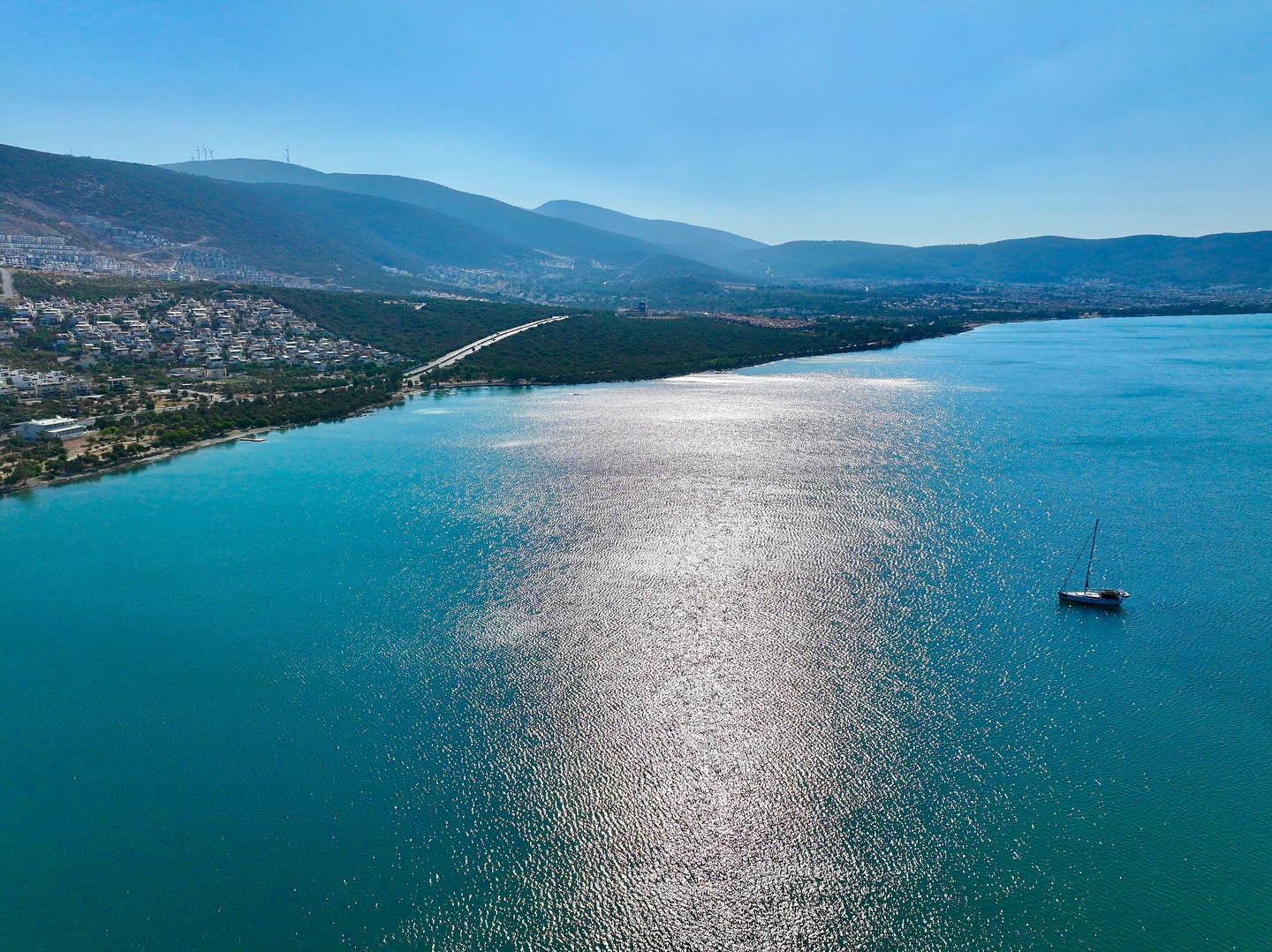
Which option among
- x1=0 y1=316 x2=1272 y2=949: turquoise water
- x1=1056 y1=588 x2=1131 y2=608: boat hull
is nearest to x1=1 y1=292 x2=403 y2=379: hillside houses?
x1=0 y1=316 x2=1272 y2=949: turquoise water

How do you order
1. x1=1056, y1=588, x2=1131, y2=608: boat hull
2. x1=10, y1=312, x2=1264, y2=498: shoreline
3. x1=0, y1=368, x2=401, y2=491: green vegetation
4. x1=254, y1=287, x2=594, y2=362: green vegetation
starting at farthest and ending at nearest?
x1=254, y1=287, x2=594, y2=362: green vegetation < x1=0, y1=368, x2=401, y2=491: green vegetation < x1=10, y1=312, x2=1264, y2=498: shoreline < x1=1056, y1=588, x2=1131, y2=608: boat hull

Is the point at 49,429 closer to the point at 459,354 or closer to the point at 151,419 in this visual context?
the point at 151,419

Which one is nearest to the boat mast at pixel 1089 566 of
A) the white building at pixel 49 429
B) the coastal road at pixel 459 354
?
the white building at pixel 49 429

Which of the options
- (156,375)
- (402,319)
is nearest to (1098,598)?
(156,375)

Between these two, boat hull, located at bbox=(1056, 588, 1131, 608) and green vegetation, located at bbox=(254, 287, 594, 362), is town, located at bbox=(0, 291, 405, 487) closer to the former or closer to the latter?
green vegetation, located at bbox=(254, 287, 594, 362)

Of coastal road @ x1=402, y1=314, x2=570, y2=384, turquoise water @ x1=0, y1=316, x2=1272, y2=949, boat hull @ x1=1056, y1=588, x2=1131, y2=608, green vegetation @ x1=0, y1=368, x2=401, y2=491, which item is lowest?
turquoise water @ x1=0, y1=316, x2=1272, y2=949

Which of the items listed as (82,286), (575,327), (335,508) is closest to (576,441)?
(335,508)

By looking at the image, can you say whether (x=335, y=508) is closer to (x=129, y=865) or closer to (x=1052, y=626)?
(x=129, y=865)
